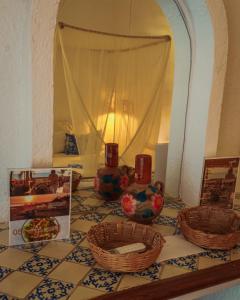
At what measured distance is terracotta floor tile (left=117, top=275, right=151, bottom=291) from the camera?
2.52ft

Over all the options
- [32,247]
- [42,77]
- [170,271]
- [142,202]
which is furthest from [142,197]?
[42,77]

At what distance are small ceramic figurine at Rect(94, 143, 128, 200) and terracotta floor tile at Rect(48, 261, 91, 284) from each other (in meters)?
0.43

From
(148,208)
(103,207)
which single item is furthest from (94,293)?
(103,207)

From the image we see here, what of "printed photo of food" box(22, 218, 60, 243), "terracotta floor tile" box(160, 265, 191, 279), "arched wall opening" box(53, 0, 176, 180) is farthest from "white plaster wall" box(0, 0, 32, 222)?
"terracotta floor tile" box(160, 265, 191, 279)

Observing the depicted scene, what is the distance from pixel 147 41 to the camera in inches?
67.4

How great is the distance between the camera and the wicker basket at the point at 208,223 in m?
0.96

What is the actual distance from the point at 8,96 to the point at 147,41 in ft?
3.20

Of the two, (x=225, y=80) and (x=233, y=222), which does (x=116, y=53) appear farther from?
(x=233, y=222)

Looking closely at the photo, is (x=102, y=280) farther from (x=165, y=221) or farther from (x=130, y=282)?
(x=165, y=221)

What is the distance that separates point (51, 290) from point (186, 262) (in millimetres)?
380

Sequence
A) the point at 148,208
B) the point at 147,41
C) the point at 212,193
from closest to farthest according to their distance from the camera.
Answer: the point at 148,208
the point at 212,193
the point at 147,41

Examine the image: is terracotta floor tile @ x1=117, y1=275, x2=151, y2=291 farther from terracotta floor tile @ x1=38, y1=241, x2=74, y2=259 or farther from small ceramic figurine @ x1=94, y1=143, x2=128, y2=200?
small ceramic figurine @ x1=94, y1=143, x2=128, y2=200

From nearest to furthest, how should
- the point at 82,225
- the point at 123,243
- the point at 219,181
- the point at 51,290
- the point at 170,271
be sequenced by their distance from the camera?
the point at 51,290 < the point at 170,271 < the point at 123,243 < the point at 82,225 < the point at 219,181

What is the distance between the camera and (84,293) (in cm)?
74
